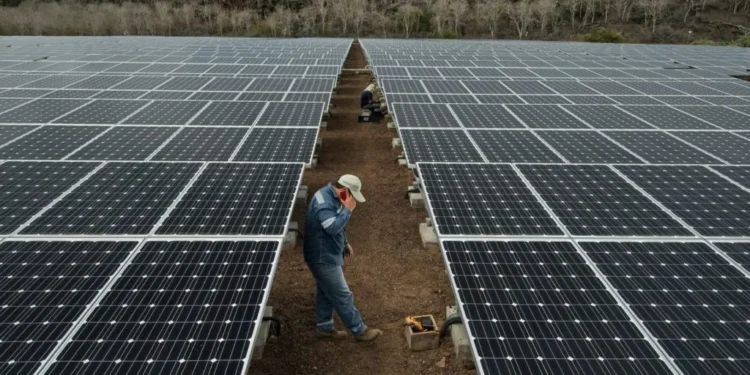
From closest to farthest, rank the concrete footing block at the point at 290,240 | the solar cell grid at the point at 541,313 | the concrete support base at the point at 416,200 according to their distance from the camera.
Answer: the solar cell grid at the point at 541,313
the concrete footing block at the point at 290,240
the concrete support base at the point at 416,200

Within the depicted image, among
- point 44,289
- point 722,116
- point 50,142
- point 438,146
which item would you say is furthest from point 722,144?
point 50,142

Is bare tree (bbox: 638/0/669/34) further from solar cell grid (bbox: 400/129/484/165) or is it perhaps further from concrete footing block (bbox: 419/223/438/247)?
concrete footing block (bbox: 419/223/438/247)

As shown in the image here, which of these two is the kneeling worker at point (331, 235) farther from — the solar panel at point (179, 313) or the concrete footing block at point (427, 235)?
the concrete footing block at point (427, 235)

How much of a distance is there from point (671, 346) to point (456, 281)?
2.64 metres

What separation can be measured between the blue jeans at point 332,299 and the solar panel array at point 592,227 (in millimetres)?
1850

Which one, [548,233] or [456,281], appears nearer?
[456,281]

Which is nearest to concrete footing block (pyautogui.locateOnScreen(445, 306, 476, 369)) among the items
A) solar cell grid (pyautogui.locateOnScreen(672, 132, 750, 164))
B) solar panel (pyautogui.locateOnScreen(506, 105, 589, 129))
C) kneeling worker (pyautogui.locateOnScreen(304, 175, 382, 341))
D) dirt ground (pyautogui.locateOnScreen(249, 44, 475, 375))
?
dirt ground (pyautogui.locateOnScreen(249, 44, 475, 375))

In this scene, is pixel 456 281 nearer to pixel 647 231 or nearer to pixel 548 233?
pixel 548 233

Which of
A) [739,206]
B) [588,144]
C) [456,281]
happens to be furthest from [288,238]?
[739,206]

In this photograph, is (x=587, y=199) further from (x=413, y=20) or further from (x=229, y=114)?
(x=413, y=20)

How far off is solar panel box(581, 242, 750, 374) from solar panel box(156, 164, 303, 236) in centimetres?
543

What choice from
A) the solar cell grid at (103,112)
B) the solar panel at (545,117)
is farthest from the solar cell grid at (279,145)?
the solar panel at (545,117)

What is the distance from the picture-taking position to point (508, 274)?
6.49m

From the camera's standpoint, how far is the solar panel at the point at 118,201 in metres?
7.52
